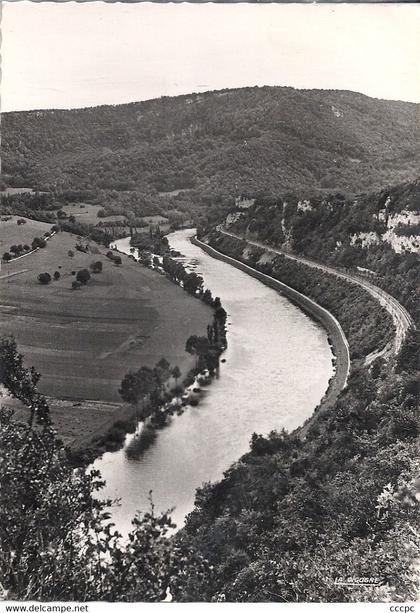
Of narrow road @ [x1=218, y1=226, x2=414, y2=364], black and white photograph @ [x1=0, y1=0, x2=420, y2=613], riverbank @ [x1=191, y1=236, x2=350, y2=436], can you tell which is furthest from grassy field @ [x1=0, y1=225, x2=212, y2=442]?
narrow road @ [x1=218, y1=226, x2=414, y2=364]

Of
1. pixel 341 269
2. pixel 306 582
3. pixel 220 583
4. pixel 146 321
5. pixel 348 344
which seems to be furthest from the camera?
pixel 341 269

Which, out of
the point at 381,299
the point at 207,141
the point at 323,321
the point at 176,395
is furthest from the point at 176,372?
the point at 381,299

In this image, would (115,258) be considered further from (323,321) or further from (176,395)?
(323,321)

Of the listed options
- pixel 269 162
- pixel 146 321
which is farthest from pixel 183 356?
pixel 269 162

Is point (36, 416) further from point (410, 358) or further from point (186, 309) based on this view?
point (410, 358)

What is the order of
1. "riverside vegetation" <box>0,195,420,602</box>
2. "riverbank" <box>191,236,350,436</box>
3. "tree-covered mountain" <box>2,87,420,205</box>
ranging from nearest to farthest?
"riverside vegetation" <box>0,195,420,602</box> < "tree-covered mountain" <box>2,87,420,205</box> < "riverbank" <box>191,236,350,436</box>

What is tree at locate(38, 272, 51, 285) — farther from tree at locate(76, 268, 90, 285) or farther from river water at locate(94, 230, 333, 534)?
river water at locate(94, 230, 333, 534)

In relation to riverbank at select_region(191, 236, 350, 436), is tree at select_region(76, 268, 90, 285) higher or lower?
higher
